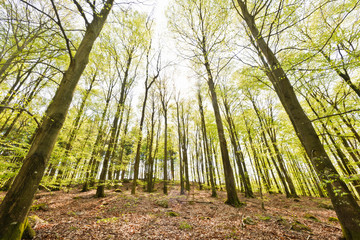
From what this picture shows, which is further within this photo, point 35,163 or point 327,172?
point 327,172

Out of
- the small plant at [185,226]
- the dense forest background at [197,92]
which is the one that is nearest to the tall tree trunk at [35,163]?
the dense forest background at [197,92]

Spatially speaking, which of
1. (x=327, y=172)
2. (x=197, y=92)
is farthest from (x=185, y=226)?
(x=197, y=92)

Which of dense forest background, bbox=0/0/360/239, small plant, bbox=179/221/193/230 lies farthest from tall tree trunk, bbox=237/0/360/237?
small plant, bbox=179/221/193/230

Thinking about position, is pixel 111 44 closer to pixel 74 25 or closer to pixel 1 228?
pixel 74 25

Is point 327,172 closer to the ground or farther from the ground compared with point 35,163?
closer to the ground

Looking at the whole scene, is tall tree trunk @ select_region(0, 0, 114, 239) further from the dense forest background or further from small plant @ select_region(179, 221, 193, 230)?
small plant @ select_region(179, 221, 193, 230)

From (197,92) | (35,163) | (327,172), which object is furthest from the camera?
(197,92)

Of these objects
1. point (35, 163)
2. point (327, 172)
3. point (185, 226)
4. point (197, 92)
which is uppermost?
point (197, 92)

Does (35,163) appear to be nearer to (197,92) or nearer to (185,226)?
(185,226)

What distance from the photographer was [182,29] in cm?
979

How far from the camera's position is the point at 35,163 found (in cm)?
229

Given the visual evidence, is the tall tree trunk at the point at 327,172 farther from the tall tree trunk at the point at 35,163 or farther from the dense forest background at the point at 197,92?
the tall tree trunk at the point at 35,163

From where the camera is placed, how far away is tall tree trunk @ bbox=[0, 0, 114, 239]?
2.04 m

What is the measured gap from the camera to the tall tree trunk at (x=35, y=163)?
2043mm
